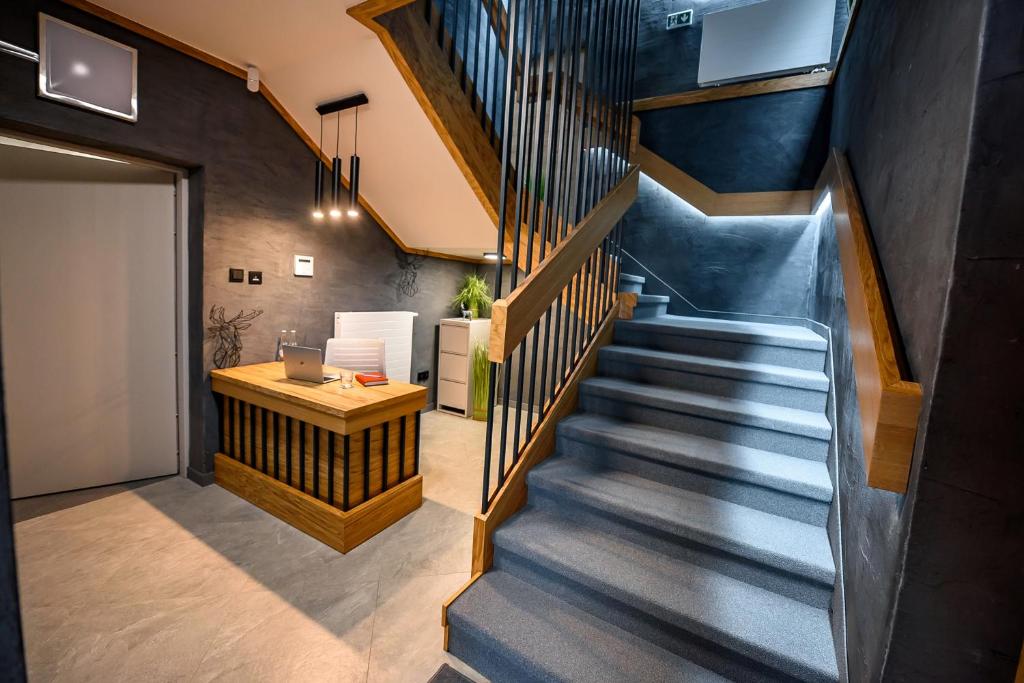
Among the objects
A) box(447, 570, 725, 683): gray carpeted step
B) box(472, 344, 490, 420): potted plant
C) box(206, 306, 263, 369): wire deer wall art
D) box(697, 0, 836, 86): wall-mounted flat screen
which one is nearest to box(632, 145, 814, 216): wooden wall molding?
box(697, 0, 836, 86): wall-mounted flat screen

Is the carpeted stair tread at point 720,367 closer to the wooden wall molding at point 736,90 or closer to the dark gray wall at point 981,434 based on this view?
the dark gray wall at point 981,434

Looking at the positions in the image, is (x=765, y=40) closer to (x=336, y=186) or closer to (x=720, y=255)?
(x=720, y=255)

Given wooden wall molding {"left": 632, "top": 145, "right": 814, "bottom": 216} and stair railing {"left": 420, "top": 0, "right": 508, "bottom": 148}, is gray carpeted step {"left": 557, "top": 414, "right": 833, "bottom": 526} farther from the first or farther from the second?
wooden wall molding {"left": 632, "top": 145, "right": 814, "bottom": 216}

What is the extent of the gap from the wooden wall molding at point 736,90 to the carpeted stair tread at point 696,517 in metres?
3.02

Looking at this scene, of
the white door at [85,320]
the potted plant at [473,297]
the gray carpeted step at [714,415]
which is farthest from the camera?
the potted plant at [473,297]

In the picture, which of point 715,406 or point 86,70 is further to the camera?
point 86,70

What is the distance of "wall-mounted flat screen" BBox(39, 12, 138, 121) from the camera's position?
2.23m

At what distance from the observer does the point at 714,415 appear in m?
2.03

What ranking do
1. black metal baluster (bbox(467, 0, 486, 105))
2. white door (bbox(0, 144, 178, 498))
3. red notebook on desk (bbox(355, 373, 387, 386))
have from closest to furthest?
white door (bbox(0, 144, 178, 498)) < black metal baluster (bbox(467, 0, 486, 105)) < red notebook on desk (bbox(355, 373, 387, 386))

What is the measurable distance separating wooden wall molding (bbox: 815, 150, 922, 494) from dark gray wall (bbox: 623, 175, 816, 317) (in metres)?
1.75

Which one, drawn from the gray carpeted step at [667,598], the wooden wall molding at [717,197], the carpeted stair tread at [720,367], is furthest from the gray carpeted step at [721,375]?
the wooden wall molding at [717,197]

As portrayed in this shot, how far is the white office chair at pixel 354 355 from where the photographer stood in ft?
11.5

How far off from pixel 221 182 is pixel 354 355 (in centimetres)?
148

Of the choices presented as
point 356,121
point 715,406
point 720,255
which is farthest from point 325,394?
point 720,255
